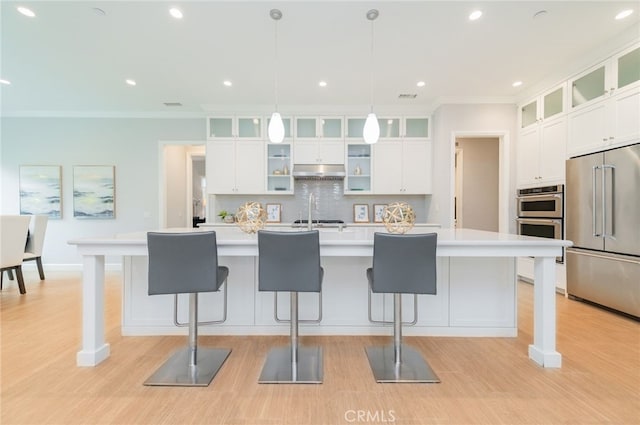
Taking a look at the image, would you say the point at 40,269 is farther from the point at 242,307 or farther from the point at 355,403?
the point at 355,403

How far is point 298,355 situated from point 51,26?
3.77 m

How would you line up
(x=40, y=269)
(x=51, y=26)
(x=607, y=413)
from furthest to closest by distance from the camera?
(x=40, y=269) < (x=51, y=26) < (x=607, y=413)

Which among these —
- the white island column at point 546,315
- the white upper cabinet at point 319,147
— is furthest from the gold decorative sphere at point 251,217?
the white upper cabinet at point 319,147

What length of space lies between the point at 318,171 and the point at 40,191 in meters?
5.10

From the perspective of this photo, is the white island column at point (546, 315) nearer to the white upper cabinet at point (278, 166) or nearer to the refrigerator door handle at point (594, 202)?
the refrigerator door handle at point (594, 202)

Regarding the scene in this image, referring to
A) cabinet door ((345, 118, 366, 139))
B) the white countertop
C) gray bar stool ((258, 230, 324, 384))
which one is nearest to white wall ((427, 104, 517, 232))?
cabinet door ((345, 118, 366, 139))

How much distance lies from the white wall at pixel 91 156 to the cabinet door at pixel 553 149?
5458mm

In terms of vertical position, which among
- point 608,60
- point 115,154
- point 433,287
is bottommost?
point 433,287

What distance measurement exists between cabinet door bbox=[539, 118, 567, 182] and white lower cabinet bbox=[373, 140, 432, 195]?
5.00 feet

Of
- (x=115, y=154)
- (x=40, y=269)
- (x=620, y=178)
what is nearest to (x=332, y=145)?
(x=620, y=178)

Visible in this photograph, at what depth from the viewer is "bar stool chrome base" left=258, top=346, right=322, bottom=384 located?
1.86 metres

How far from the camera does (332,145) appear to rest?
500 centimetres

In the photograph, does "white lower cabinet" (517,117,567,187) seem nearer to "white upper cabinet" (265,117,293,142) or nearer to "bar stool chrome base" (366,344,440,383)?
"bar stool chrome base" (366,344,440,383)

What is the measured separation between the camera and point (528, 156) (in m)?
4.37
